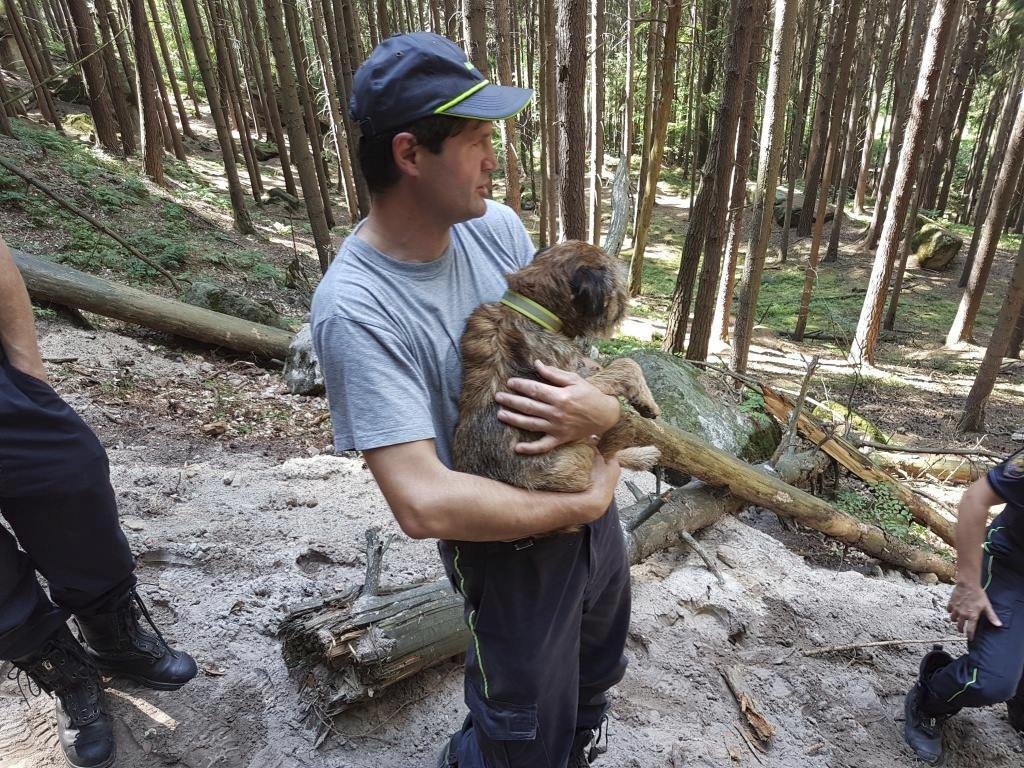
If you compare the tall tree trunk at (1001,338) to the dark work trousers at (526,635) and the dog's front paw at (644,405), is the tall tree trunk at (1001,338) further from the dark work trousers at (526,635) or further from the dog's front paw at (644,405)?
the dark work trousers at (526,635)

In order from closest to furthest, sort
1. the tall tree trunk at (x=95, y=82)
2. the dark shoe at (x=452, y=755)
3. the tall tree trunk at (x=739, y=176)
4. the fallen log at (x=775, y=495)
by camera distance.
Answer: the dark shoe at (x=452, y=755), the fallen log at (x=775, y=495), the tall tree trunk at (x=739, y=176), the tall tree trunk at (x=95, y=82)

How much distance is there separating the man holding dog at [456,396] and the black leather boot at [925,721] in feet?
8.01

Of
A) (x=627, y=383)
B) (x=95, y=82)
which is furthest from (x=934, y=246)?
(x=95, y=82)

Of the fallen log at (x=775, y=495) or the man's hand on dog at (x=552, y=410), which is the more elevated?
the man's hand on dog at (x=552, y=410)

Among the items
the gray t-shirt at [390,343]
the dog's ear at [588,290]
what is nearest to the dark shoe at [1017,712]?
the dog's ear at [588,290]

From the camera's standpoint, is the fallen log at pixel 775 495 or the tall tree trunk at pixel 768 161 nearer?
the fallen log at pixel 775 495

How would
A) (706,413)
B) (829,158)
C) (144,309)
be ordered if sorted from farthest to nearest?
(829,158), (144,309), (706,413)

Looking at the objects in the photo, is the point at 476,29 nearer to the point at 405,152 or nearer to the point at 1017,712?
the point at 405,152

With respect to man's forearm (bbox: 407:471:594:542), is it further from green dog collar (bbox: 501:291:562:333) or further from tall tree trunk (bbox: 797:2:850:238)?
tall tree trunk (bbox: 797:2:850:238)

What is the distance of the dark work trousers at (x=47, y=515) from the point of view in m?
2.38

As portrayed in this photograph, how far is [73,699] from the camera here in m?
2.61

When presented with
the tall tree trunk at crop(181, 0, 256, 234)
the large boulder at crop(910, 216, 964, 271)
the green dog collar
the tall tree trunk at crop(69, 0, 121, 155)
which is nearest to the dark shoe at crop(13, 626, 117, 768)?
the green dog collar

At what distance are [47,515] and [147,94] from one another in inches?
680

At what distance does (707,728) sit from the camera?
3.24 m
